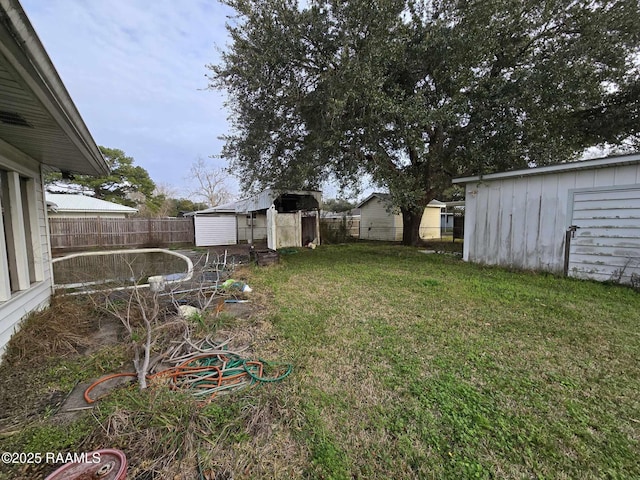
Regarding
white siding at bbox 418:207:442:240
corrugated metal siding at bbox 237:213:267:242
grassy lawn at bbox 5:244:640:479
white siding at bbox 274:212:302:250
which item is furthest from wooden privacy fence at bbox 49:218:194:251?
white siding at bbox 418:207:442:240

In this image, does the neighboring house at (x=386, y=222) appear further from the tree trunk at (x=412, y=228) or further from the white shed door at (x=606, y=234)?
the white shed door at (x=606, y=234)

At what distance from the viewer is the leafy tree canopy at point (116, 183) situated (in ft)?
68.5

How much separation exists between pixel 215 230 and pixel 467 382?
47.0ft

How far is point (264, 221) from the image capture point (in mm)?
15930

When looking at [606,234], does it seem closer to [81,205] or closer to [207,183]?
[81,205]

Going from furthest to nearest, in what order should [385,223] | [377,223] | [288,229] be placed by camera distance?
[377,223] < [385,223] < [288,229]

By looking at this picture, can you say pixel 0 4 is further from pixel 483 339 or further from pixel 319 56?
pixel 319 56

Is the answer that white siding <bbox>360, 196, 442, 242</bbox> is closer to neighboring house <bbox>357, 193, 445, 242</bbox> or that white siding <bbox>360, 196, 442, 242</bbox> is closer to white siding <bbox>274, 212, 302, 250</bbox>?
neighboring house <bbox>357, 193, 445, 242</bbox>

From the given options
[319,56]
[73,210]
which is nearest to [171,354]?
[319,56]

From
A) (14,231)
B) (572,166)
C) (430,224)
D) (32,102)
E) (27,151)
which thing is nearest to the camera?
(32,102)

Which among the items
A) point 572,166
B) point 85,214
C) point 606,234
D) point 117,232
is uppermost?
point 572,166

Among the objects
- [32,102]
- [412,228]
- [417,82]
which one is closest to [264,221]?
[412,228]

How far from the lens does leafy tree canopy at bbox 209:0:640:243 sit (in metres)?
5.94

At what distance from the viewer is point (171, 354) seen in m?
2.61
